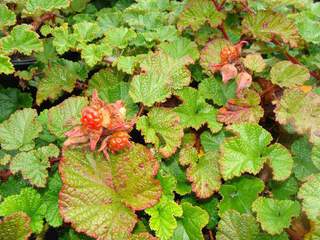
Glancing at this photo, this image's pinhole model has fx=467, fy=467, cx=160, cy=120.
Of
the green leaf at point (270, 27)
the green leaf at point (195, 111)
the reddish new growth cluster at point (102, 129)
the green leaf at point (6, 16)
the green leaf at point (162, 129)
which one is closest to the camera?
the reddish new growth cluster at point (102, 129)

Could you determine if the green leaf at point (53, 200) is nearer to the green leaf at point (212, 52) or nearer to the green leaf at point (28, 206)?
the green leaf at point (28, 206)

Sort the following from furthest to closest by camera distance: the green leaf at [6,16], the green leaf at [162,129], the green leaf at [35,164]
→ the green leaf at [6,16] < the green leaf at [162,129] < the green leaf at [35,164]

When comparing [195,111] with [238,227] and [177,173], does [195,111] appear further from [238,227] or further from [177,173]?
[238,227]

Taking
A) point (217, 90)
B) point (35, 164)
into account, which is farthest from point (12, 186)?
point (217, 90)

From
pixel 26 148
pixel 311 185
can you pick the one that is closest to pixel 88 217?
pixel 26 148

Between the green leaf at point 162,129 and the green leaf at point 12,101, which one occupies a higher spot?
the green leaf at point 162,129

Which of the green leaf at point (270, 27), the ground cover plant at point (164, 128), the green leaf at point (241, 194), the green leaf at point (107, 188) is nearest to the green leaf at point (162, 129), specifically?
the ground cover plant at point (164, 128)
